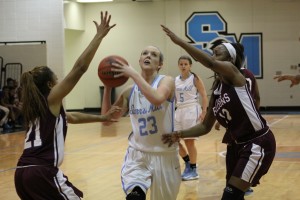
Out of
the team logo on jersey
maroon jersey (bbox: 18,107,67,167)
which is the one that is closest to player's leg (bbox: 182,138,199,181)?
maroon jersey (bbox: 18,107,67,167)

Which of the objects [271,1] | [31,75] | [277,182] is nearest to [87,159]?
[277,182]

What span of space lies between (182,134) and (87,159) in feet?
18.5

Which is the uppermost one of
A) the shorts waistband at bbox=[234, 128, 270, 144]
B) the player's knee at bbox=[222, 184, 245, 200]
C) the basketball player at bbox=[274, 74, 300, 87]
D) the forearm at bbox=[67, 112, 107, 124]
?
the basketball player at bbox=[274, 74, 300, 87]

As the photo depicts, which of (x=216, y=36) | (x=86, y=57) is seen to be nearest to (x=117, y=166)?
(x=86, y=57)

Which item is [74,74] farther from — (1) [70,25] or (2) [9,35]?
(1) [70,25]

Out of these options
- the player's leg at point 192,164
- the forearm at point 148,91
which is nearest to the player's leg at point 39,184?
the forearm at point 148,91

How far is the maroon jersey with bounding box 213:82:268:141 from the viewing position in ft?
14.9

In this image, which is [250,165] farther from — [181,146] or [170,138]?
[181,146]

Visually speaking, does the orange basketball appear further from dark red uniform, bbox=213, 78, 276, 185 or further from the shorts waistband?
the shorts waistband

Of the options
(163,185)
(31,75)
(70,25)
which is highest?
(70,25)

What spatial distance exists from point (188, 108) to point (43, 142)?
485 centimetres

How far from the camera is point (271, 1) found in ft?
70.6

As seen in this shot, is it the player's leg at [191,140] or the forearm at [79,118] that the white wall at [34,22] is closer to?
the player's leg at [191,140]

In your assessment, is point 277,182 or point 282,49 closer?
point 277,182
